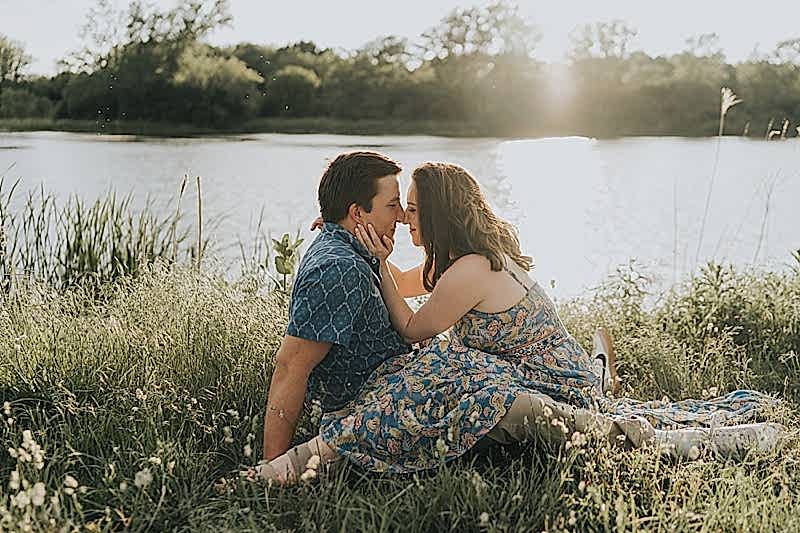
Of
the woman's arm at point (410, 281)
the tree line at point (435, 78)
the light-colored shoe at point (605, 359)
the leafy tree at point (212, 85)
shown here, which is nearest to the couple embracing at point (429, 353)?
the woman's arm at point (410, 281)

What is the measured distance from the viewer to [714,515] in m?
2.39

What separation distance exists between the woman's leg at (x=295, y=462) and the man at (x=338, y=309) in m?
0.13

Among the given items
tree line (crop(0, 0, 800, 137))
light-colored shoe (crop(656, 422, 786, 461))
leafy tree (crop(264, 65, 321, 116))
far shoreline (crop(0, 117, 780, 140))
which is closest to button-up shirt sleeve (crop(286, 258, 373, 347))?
light-colored shoe (crop(656, 422, 786, 461))

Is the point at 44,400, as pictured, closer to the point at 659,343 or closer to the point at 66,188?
the point at 659,343

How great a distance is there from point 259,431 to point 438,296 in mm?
832

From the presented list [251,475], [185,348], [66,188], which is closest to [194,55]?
[66,188]

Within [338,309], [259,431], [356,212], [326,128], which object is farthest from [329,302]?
[326,128]

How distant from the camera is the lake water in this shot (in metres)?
8.05

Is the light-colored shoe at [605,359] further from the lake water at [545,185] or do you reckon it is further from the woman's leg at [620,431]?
the lake water at [545,185]

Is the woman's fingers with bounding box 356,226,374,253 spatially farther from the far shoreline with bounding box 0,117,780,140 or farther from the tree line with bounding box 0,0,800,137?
the far shoreline with bounding box 0,117,780,140

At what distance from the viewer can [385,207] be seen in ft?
9.99

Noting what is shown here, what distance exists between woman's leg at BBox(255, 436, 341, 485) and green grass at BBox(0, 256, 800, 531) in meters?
0.06

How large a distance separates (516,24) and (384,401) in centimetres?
1521

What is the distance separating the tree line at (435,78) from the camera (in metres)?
A: 16.0
